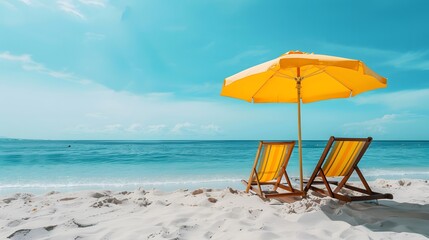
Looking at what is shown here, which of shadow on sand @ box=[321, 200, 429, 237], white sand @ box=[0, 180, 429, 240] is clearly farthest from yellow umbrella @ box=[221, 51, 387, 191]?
white sand @ box=[0, 180, 429, 240]

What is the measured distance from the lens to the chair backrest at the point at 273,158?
4.09 metres

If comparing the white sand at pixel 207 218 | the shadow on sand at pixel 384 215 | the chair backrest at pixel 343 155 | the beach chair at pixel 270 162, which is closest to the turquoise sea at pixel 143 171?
the beach chair at pixel 270 162

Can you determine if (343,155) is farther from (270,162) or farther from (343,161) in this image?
(270,162)

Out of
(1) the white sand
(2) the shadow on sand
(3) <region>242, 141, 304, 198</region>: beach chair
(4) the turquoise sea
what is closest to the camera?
(1) the white sand

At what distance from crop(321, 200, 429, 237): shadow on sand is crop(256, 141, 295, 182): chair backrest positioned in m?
0.96

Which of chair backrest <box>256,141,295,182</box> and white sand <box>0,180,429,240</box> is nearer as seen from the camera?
white sand <box>0,180,429,240</box>

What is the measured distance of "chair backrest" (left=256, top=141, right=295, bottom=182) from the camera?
→ 4094 mm

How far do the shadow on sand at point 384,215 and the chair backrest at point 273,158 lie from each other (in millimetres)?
956

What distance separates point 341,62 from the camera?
3.03 m

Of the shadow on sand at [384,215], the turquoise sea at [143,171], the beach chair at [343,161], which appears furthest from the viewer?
the turquoise sea at [143,171]

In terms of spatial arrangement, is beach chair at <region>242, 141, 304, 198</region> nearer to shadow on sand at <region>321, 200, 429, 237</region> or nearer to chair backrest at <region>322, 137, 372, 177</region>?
chair backrest at <region>322, 137, 372, 177</region>

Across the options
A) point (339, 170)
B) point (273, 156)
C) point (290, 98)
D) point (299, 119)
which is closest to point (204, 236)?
point (273, 156)

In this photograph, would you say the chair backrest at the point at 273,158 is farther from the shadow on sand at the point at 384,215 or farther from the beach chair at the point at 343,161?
the shadow on sand at the point at 384,215

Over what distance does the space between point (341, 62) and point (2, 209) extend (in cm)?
457
